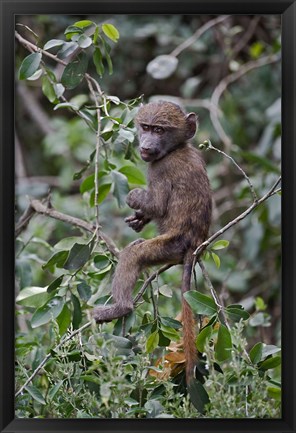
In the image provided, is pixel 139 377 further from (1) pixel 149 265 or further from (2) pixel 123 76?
(2) pixel 123 76

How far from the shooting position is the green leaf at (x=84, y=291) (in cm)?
261

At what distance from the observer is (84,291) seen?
103 inches

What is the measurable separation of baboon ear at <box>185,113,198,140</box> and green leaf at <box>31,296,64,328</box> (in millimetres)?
711

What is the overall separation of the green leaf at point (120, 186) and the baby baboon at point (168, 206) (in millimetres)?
172

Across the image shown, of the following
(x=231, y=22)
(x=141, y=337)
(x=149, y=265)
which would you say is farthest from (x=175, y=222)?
(x=231, y=22)

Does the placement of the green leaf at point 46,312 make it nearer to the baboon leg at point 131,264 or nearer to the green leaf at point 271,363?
the baboon leg at point 131,264

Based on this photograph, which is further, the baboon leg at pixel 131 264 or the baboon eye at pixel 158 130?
the baboon eye at pixel 158 130

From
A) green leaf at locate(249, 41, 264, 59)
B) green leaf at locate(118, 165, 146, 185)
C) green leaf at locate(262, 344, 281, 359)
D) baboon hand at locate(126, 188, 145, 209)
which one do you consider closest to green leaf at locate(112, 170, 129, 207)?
green leaf at locate(118, 165, 146, 185)

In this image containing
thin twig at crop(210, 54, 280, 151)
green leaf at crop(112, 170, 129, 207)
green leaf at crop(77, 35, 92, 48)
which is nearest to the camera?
green leaf at crop(77, 35, 92, 48)

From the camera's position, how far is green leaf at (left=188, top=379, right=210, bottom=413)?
2215mm

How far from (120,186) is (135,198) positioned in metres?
0.24

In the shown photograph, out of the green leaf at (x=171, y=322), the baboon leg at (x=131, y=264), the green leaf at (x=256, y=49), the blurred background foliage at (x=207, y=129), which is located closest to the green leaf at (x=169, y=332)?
the green leaf at (x=171, y=322)

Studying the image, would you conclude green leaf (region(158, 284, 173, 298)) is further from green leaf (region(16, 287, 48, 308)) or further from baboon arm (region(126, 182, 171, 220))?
green leaf (region(16, 287, 48, 308))

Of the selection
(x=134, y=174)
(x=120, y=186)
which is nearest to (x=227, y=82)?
(x=134, y=174)
